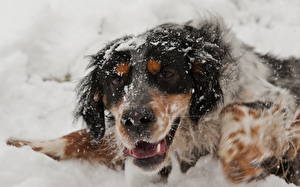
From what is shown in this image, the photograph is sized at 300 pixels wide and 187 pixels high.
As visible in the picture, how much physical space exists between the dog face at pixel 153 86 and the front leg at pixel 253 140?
333 mm

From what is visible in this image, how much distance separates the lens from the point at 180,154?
439 cm

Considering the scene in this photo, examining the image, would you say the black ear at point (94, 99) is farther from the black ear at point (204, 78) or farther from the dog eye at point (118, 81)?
the black ear at point (204, 78)

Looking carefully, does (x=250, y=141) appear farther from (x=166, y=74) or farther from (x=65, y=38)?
(x=65, y=38)

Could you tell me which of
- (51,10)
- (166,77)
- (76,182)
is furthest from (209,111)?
(51,10)

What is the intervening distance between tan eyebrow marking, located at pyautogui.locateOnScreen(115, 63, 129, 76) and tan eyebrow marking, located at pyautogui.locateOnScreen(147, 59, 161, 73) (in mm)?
186

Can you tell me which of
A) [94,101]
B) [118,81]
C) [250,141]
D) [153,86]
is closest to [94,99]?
[94,101]

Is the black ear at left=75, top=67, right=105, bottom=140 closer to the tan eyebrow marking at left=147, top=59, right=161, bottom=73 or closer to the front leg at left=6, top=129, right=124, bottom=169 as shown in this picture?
the front leg at left=6, top=129, right=124, bottom=169

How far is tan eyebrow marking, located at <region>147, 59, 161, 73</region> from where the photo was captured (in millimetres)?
3824

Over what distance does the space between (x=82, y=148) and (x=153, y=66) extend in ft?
3.99

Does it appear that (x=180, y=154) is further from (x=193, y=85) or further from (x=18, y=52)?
(x=18, y=52)

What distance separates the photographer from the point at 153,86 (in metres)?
3.79

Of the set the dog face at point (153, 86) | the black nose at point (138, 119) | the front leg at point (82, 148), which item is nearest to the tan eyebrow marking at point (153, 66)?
the dog face at point (153, 86)

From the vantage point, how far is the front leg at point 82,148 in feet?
14.7

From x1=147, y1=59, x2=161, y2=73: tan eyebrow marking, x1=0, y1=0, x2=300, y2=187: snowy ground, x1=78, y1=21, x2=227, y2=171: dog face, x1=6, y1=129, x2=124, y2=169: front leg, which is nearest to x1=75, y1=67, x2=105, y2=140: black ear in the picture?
x1=78, y1=21, x2=227, y2=171: dog face
